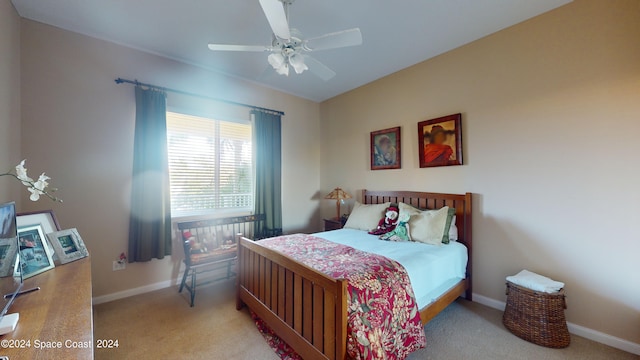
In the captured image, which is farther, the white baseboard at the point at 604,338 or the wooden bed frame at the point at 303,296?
the white baseboard at the point at 604,338

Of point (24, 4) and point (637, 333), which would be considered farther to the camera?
point (24, 4)

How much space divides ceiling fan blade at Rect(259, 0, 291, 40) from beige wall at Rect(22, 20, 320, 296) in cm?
198

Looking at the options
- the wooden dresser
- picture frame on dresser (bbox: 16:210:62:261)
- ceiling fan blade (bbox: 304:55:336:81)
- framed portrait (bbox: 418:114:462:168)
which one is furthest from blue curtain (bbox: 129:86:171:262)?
framed portrait (bbox: 418:114:462:168)

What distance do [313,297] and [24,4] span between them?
3.39 m

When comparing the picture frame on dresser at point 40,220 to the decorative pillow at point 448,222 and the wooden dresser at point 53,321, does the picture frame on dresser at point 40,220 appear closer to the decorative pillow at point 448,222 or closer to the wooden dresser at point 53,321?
the wooden dresser at point 53,321

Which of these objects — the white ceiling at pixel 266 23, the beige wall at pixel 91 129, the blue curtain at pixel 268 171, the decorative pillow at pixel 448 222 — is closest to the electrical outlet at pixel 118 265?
the beige wall at pixel 91 129

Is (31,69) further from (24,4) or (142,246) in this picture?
(142,246)

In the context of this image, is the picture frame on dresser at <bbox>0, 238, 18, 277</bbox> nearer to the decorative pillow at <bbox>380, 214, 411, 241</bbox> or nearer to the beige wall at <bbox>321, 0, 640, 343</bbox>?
the decorative pillow at <bbox>380, 214, 411, 241</bbox>

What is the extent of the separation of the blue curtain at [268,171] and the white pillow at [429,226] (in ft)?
6.61

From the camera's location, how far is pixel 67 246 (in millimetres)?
1693

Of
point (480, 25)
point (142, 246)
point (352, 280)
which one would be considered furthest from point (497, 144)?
point (142, 246)

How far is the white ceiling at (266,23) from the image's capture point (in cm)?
213

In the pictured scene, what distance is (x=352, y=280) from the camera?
Answer: 5.24 ft

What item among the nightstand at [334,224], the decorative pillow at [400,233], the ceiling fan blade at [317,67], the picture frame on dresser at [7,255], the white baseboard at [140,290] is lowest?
the white baseboard at [140,290]
